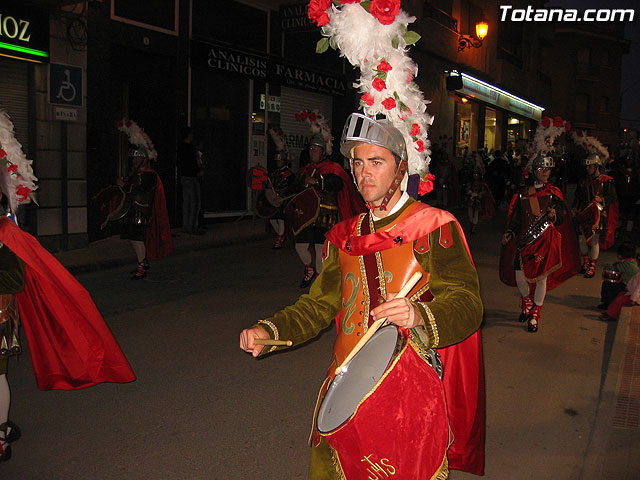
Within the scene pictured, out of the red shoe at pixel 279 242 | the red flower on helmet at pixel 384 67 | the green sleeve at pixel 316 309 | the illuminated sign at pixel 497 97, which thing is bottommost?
the red shoe at pixel 279 242

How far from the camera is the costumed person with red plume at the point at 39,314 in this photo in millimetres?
4098

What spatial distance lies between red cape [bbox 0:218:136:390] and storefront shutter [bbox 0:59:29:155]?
7.73m

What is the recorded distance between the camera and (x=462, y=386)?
282 centimetres

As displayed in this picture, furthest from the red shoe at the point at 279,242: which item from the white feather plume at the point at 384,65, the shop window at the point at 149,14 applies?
the white feather plume at the point at 384,65

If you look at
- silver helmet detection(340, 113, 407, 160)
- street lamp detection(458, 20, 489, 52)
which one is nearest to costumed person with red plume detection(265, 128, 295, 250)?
silver helmet detection(340, 113, 407, 160)

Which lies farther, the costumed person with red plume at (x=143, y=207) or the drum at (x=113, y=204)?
the drum at (x=113, y=204)

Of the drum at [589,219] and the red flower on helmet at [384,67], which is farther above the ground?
the red flower on helmet at [384,67]

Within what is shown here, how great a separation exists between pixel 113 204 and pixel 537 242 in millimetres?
6012

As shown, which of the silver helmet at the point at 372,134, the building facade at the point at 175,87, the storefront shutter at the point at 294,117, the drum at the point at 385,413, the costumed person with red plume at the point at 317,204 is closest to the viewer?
the drum at the point at 385,413

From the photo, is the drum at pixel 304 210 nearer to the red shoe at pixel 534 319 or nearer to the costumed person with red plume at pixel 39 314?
the red shoe at pixel 534 319

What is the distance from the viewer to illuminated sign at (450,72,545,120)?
30.7 m

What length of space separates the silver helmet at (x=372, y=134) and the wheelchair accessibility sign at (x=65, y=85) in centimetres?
1019

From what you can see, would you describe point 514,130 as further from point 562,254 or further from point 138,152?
point 562,254

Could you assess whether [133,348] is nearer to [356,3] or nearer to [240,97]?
[356,3]
